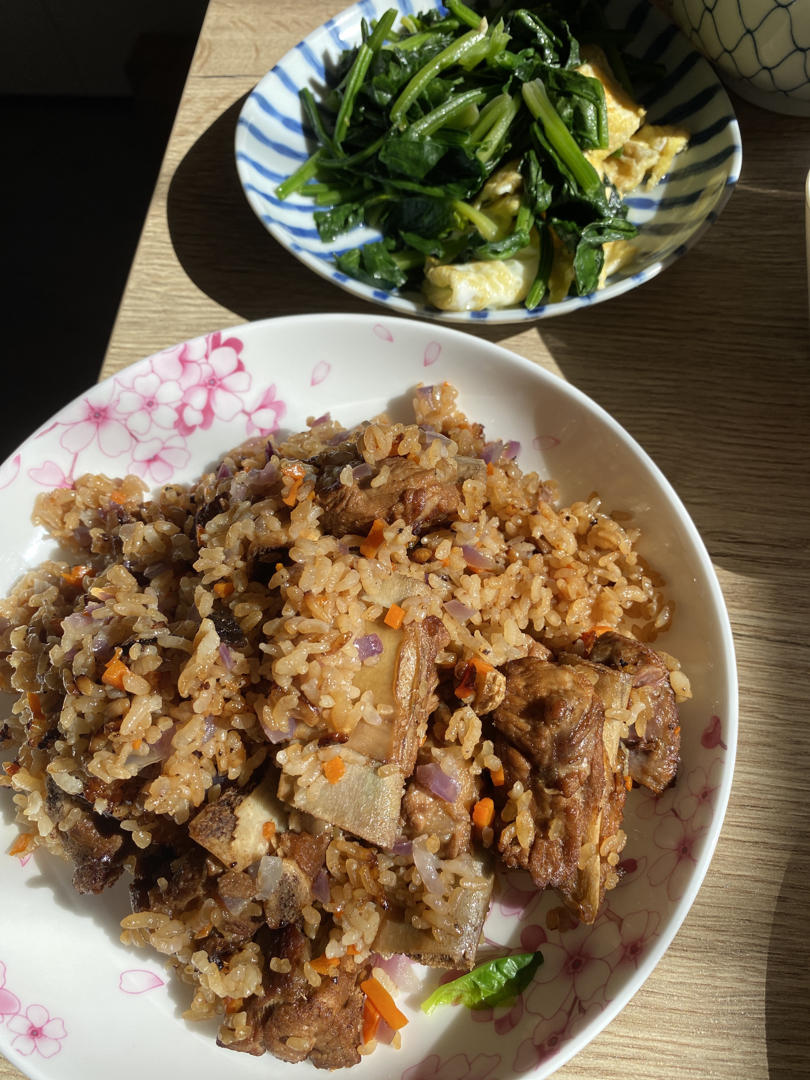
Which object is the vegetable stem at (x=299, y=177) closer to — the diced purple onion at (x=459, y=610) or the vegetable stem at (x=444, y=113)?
the vegetable stem at (x=444, y=113)

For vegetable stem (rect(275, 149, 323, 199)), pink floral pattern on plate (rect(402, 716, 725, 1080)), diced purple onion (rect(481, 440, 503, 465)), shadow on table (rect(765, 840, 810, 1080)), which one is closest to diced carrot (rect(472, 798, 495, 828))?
pink floral pattern on plate (rect(402, 716, 725, 1080))

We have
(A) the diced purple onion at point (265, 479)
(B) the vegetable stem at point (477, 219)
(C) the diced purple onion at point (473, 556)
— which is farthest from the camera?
(B) the vegetable stem at point (477, 219)

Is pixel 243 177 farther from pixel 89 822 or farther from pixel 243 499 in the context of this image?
pixel 89 822

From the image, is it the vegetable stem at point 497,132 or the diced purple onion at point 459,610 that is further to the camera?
the vegetable stem at point 497,132

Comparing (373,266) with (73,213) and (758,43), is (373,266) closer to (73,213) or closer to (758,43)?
(758,43)

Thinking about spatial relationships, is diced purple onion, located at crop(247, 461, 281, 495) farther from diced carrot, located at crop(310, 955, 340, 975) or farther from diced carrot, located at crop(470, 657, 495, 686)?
diced carrot, located at crop(310, 955, 340, 975)

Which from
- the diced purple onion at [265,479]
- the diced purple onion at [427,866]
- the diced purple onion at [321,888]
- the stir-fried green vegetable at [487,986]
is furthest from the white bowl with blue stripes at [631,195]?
the stir-fried green vegetable at [487,986]

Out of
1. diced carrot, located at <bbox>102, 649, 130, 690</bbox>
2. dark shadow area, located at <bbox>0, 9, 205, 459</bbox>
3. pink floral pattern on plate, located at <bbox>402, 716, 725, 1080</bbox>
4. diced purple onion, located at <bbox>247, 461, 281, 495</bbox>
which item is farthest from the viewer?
dark shadow area, located at <bbox>0, 9, 205, 459</bbox>

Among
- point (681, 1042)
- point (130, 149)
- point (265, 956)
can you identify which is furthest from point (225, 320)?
point (130, 149)
